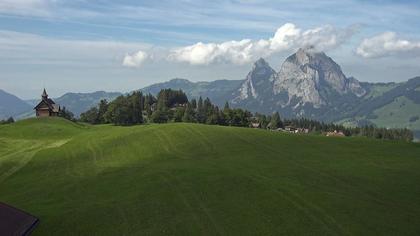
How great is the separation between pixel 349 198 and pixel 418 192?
10.6 m

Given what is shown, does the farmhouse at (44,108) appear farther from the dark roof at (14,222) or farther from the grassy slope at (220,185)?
the dark roof at (14,222)

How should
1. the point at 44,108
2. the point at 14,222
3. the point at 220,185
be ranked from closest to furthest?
1. the point at 14,222
2. the point at 220,185
3. the point at 44,108

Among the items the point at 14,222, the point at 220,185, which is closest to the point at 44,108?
the point at 220,185

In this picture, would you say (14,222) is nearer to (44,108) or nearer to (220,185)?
(220,185)

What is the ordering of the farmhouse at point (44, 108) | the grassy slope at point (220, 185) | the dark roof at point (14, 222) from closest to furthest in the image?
the dark roof at point (14, 222) → the grassy slope at point (220, 185) → the farmhouse at point (44, 108)

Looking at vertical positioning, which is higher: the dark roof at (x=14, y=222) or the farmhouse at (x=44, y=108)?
the farmhouse at (x=44, y=108)

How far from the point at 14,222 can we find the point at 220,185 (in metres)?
27.2

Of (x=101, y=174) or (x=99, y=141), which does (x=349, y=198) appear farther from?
(x=99, y=141)

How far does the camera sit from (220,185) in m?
60.9

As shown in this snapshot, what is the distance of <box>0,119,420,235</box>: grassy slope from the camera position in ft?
155

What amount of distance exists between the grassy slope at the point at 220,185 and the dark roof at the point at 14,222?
2.27 m

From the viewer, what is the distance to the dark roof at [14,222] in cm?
3678

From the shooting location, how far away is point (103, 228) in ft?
152

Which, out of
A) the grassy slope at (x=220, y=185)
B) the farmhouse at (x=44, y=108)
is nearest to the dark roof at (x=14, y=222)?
the grassy slope at (x=220, y=185)
